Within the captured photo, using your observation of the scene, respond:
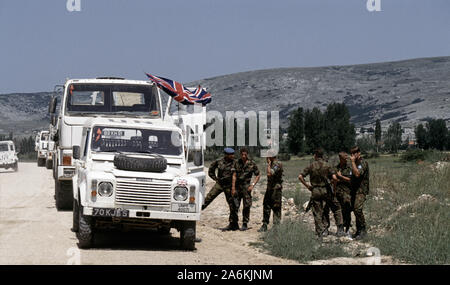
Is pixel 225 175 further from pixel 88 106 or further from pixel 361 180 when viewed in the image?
pixel 88 106

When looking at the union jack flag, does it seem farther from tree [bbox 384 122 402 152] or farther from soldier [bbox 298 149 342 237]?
tree [bbox 384 122 402 152]

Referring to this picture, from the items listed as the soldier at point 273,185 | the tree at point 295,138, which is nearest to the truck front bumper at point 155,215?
the soldier at point 273,185

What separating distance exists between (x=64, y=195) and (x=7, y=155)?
2415 centimetres

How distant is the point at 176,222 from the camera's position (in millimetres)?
12781

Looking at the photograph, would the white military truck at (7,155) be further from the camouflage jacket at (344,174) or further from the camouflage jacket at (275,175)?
the camouflage jacket at (344,174)

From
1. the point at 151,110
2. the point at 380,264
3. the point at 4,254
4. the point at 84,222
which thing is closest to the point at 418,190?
the point at 151,110

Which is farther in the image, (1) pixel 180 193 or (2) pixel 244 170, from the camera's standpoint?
(2) pixel 244 170

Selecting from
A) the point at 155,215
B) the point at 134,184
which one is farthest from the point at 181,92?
the point at 155,215

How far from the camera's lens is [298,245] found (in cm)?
1279

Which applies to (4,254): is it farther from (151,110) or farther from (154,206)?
(151,110)

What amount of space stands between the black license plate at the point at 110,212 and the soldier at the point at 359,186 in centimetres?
470

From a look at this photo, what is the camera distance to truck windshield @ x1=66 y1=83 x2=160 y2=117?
18281mm

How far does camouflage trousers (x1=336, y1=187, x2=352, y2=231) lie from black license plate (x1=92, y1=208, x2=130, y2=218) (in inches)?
189
